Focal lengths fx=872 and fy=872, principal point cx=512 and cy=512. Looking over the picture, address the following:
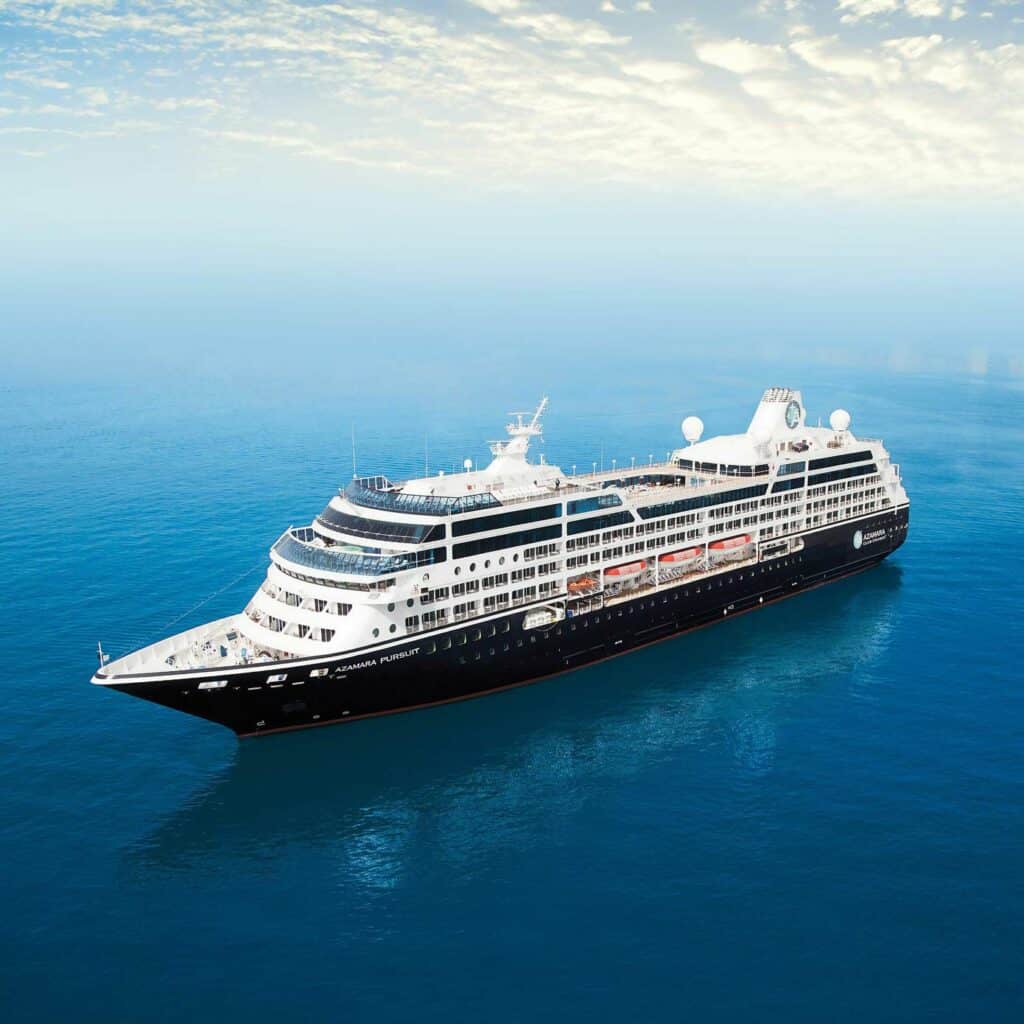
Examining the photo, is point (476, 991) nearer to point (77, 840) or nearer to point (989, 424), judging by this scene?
point (77, 840)

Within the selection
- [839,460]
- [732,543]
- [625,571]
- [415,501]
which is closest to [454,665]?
[415,501]

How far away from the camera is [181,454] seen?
109 metres

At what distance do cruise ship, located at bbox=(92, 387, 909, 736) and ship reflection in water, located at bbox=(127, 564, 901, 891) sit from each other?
1.90m

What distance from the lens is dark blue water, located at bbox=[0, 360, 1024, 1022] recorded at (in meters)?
30.1

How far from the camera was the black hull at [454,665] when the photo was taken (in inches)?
1720

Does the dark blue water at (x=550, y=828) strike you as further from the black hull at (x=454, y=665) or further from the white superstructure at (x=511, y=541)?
the white superstructure at (x=511, y=541)

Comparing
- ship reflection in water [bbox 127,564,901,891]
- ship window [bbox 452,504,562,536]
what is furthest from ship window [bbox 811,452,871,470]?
ship window [bbox 452,504,562,536]

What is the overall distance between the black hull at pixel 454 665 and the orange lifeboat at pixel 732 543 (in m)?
1.94

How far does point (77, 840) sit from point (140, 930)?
6.96 metres

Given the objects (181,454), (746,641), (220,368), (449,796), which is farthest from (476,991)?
(220,368)

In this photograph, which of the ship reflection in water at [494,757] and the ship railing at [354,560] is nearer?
the ship reflection in water at [494,757]

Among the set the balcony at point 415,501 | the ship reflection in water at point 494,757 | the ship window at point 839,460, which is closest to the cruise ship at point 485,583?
the balcony at point 415,501

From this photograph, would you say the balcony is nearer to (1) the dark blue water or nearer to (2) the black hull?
(2) the black hull

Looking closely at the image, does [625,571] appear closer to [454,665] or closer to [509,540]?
[509,540]
